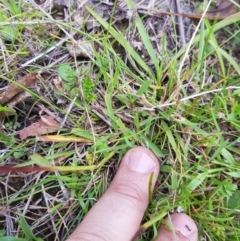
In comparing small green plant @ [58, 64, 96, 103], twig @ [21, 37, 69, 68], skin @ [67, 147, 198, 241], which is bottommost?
skin @ [67, 147, 198, 241]

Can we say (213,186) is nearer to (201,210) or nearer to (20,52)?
(201,210)

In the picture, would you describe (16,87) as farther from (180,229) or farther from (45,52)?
(180,229)

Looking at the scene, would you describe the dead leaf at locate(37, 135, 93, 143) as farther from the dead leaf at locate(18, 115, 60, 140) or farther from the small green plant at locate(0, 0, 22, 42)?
the small green plant at locate(0, 0, 22, 42)

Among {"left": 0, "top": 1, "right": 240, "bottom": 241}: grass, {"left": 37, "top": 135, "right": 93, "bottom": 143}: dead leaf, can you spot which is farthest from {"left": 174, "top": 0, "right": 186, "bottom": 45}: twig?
{"left": 37, "top": 135, "right": 93, "bottom": 143}: dead leaf

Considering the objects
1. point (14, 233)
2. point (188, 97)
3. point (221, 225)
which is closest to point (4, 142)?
point (14, 233)

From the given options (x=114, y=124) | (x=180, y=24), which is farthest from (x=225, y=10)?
(x=114, y=124)

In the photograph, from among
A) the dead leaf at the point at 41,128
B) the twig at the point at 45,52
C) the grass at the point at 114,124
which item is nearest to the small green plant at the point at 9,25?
the grass at the point at 114,124
